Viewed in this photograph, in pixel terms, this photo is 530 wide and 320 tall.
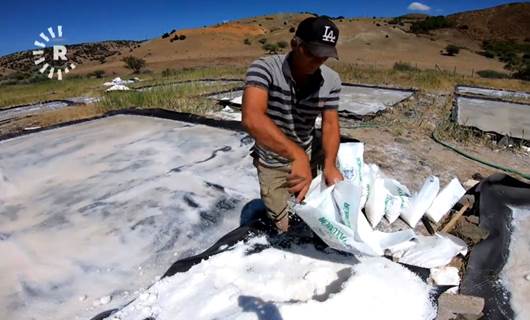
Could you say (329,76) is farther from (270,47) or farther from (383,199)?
(270,47)

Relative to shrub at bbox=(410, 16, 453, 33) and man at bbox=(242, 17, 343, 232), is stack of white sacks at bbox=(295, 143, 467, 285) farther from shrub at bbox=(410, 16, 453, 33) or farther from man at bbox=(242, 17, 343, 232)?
shrub at bbox=(410, 16, 453, 33)

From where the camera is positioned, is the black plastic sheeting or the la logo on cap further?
the black plastic sheeting

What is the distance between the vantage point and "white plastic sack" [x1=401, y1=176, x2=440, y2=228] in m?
2.57

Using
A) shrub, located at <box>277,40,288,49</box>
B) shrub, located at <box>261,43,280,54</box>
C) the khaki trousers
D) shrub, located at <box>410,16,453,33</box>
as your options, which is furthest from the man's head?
shrub, located at <box>410,16,453,33</box>

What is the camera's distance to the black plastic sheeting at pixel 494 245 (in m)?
1.82

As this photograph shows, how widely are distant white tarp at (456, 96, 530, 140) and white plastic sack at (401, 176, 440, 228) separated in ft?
9.40

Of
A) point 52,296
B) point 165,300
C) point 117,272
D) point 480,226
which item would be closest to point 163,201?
point 117,272

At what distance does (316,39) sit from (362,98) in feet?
18.4

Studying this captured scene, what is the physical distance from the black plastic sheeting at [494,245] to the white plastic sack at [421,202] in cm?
35

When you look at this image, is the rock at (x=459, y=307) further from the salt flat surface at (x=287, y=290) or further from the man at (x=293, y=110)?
the man at (x=293, y=110)

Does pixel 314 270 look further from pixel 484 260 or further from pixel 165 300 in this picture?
pixel 484 260

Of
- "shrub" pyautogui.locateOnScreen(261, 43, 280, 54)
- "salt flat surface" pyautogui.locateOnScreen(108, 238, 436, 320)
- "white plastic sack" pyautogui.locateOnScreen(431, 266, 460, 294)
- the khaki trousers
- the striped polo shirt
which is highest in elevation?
"shrub" pyautogui.locateOnScreen(261, 43, 280, 54)

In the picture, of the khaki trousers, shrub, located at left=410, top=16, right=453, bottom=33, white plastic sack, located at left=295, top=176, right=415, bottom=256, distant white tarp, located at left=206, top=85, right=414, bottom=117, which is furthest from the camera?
shrub, located at left=410, top=16, right=453, bottom=33

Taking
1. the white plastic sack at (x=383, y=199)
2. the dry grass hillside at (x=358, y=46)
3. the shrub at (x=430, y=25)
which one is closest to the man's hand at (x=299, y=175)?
the white plastic sack at (x=383, y=199)
